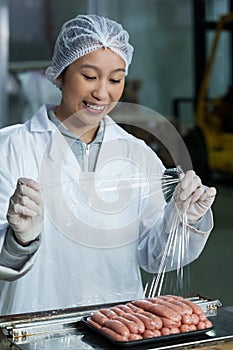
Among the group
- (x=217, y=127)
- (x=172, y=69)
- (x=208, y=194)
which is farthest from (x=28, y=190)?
(x=172, y=69)

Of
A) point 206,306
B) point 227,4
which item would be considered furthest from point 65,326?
point 227,4

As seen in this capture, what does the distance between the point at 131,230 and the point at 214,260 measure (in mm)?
1908

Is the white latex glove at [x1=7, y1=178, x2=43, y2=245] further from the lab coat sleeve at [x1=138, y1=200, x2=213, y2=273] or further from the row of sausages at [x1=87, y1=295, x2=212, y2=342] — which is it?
the lab coat sleeve at [x1=138, y1=200, x2=213, y2=273]

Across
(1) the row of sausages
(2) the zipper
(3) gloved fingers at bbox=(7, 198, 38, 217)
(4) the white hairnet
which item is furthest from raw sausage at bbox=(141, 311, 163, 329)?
(4) the white hairnet

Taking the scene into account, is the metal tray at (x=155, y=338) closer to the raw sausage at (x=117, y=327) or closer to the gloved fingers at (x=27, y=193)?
the raw sausage at (x=117, y=327)

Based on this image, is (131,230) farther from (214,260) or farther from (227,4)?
(227,4)

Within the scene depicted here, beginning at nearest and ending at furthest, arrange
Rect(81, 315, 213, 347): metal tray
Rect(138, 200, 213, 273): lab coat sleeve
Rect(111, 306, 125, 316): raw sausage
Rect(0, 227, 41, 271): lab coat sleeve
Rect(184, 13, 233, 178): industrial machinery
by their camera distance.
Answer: Rect(81, 315, 213, 347): metal tray < Rect(111, 306, 125, 316): raw sausage < Rect(0, 227, 41, 271): lab coat sleeve < Rect(138, 200, 213, 273): lab coat sleeve < Rect(184, 13, 233, 178): industrial machinery

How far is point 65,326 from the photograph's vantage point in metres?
1.40

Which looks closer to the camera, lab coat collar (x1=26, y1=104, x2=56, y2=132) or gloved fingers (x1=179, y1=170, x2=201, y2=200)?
gloved fingers (x1=179, y1=170, x2=201, y2=200)

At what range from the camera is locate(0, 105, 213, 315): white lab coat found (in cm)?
174

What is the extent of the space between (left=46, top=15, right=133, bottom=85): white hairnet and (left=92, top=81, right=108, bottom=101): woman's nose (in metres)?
0.09

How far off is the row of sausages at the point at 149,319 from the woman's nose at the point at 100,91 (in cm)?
49

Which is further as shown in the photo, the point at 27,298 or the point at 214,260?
the point at 214,260

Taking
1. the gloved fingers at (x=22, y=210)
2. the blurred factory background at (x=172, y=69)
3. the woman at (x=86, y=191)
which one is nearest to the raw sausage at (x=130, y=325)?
the gloved fingers at (x=22, y=210)
